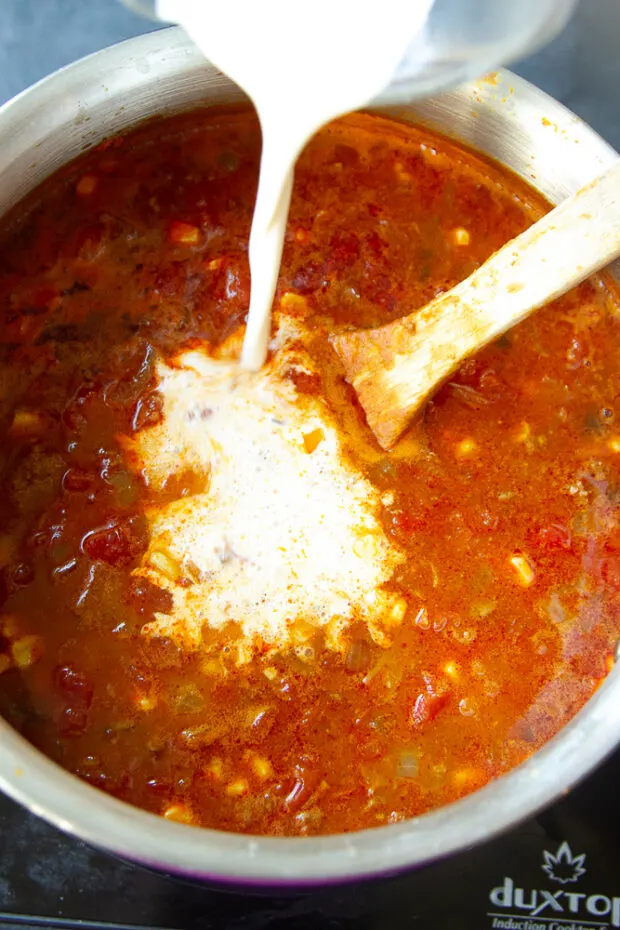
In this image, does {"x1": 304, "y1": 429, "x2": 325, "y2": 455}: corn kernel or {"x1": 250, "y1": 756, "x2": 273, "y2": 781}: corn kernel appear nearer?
{"x1": 250, "y1": 756, "x2": 273, "y2": 781}: corn kernel

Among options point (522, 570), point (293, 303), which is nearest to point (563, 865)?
point (522, 570)

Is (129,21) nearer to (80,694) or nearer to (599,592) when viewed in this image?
(80,694)

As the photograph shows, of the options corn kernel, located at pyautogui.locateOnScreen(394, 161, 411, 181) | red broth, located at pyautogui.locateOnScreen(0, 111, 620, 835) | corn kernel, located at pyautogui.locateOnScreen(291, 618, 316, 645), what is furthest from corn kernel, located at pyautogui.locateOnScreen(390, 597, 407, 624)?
corn kernel, located at pyautogui.locateOnScreen(394, 161, 411, 181)

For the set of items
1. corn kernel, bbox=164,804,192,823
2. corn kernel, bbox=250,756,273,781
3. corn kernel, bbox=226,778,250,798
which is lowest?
corn kernel, bbox=164,804,192,823

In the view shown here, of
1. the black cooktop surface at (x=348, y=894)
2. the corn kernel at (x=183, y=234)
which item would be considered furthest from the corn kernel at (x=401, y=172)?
the black cooktop surface at (x=348, y=894)

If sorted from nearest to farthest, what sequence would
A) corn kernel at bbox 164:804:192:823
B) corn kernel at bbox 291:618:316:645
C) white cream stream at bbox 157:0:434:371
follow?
1. white cream stream at bbox 157:0:434:371
2. corn kernel at bbox 164:804:192:823
3. corn kernel at bbox 291:618:316:645

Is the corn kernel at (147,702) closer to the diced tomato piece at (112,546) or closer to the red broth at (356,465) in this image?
the red broth at (356,465)

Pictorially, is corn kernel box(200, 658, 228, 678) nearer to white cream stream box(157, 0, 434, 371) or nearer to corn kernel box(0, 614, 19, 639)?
corn kernel box(0, 614, 19, 639)

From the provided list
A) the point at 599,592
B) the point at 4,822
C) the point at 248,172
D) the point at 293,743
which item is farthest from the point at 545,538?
the point at 4,822
